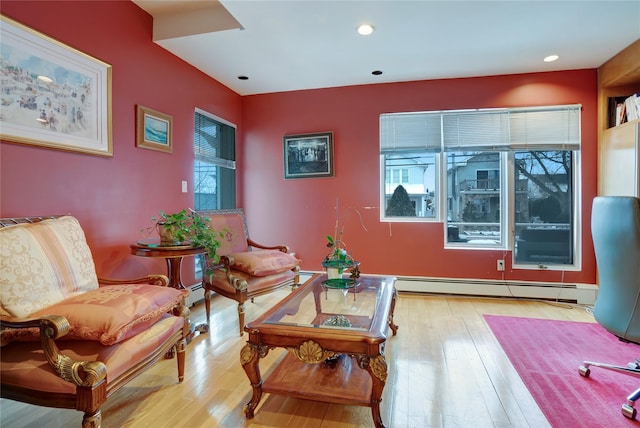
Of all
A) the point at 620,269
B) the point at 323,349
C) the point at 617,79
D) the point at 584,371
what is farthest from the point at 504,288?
the point at 323,349

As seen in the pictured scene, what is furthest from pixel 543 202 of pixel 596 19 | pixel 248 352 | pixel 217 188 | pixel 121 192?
pixel 121 192

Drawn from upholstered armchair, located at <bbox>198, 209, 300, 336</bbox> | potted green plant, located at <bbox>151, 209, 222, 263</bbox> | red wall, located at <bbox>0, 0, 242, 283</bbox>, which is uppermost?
red wall, located at <bbox>0, 0, 242, 283</bbox>

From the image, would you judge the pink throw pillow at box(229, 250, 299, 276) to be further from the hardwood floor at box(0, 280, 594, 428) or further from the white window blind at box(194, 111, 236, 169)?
Result: the white window blind at box(194, 111, 236, 169)

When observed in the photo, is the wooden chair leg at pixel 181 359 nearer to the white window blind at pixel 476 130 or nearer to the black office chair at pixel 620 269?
the black office chair at pixel 620 269

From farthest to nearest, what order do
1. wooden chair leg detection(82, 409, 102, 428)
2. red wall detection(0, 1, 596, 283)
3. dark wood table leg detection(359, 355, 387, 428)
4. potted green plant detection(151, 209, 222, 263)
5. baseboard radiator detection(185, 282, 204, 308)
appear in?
1. baseboard radiator detection(185, 282, 204, 308)
2. potted green plant detection(151, 209, 222, 263)
3. red wall detection(0, 1, 596, 283)
4. dark wood table leg detection(359, 355, 387, 428)
5. wooden chair leg detection(82, 409, 102, 428)

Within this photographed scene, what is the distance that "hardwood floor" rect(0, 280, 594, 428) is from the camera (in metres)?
1.56

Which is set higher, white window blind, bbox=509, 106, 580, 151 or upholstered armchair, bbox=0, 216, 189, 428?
white window blind, bbox=509, 106, 580, 151

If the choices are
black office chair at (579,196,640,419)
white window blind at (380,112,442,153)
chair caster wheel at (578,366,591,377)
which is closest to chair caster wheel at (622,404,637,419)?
black office chair at (579,196,640,419)

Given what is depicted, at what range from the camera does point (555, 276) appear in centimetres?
345

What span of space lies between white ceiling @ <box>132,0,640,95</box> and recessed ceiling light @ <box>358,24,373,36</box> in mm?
59

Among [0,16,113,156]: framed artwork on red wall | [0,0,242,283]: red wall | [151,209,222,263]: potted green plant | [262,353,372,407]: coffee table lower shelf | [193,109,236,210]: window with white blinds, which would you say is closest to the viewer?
[262,353,372,407]: coffee table lower shelf

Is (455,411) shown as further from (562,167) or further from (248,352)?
(562,167)

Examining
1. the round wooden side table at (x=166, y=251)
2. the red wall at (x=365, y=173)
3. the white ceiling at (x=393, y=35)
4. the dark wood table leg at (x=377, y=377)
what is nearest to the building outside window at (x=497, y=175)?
the red wall at (x=365, y=173)

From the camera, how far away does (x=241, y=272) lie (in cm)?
274
